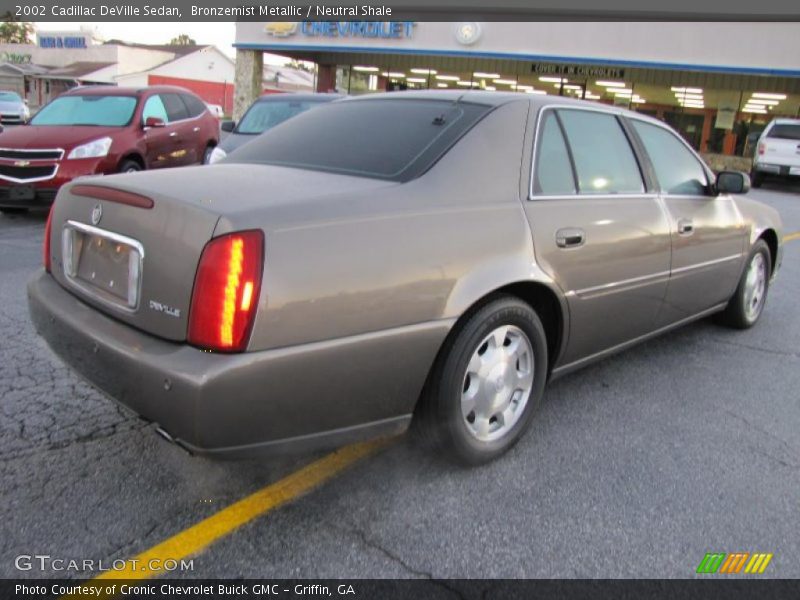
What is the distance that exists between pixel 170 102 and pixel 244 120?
4.70 feet

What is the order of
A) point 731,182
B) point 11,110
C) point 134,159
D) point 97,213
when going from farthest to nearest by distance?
1. point 11,110
2. point 134,159
3. point 731,182
4. point 97,213

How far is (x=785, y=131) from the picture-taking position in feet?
57.3

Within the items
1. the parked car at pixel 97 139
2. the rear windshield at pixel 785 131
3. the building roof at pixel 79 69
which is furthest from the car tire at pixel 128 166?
the building roof at pixel 79 69

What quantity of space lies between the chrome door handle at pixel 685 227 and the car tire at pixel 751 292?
3.54ft

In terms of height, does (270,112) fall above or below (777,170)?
above

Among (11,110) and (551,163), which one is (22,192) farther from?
(11,110)

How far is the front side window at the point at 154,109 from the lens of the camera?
918cm

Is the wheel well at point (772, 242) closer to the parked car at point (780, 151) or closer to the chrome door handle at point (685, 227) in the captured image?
the chrome door handle at point (685, 227)

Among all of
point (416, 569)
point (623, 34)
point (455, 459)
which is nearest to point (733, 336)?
point (455, 459)

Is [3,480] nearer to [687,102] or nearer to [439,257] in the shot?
[439,257]

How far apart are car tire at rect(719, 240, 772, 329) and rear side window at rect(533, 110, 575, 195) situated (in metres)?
2.22

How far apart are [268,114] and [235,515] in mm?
7683

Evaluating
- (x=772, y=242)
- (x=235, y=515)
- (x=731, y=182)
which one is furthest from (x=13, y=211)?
(x=772, y=242)

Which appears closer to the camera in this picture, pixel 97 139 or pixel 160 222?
pixel 160 222
